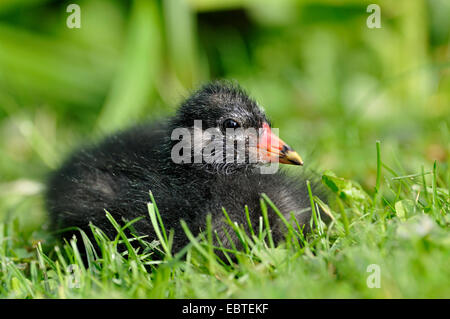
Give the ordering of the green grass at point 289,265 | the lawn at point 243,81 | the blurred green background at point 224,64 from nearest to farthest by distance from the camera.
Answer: the green grass at point 289,265, the lawn at point 243,81, the blurred green background at point 224,64

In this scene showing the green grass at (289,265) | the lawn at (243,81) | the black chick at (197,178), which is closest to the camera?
the green grass at (289,265)

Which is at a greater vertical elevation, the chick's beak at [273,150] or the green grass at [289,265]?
the chick's beak at [273,150]

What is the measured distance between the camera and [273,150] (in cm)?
243

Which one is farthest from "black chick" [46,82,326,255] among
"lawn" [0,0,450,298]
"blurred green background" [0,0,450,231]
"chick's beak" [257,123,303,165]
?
"blurred green background" [0,0,450,231]

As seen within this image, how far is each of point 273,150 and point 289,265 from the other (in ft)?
2.33

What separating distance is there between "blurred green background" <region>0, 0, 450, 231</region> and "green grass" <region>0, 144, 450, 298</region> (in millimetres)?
1872

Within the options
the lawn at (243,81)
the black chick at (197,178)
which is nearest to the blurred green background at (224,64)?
the lawn at (243,81)

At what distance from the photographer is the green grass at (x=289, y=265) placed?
1.62 m

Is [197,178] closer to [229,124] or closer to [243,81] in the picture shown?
[229,124]

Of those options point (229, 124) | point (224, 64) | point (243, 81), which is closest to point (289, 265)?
point (229, 124)

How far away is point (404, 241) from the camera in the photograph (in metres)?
1.76

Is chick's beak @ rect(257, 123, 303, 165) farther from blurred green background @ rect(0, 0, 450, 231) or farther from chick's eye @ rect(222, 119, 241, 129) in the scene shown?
blurred green background @ rect(0, 0, 450, 231)

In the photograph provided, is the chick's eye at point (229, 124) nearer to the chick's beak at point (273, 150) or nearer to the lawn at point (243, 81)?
the chick's beak at point (273, 150)

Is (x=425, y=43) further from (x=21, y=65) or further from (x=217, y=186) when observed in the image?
(x=21, y=65)
